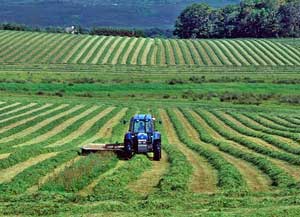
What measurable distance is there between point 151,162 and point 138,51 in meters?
74.1

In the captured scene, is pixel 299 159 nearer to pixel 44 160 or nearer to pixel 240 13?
pixel 44 160

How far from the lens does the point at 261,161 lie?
25.8m

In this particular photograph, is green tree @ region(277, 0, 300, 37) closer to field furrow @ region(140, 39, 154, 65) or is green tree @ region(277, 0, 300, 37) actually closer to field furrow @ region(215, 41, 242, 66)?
field furrow @ region(215, 41, 242, 66)

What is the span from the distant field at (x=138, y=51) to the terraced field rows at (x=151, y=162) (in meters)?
45.4

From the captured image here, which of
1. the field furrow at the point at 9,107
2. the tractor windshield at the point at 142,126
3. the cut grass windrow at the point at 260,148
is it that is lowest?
the field furrow at the point at 9,107

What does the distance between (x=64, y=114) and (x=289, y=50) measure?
63663 mm

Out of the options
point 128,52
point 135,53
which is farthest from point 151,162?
point 128,52

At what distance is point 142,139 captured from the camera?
27.9m

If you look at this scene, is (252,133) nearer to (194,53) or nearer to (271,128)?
(271,128)

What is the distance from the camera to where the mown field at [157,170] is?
17.6m

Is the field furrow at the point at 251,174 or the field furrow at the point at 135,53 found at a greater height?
the field furrow at the point at 251,174

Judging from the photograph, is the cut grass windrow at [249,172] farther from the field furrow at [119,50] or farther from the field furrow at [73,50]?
the field furrow at [73,50]

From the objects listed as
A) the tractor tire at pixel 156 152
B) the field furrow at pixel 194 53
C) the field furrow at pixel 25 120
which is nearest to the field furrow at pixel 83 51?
the field furrow at pixel 194 53

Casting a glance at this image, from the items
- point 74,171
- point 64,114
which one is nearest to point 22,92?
point 64,114
